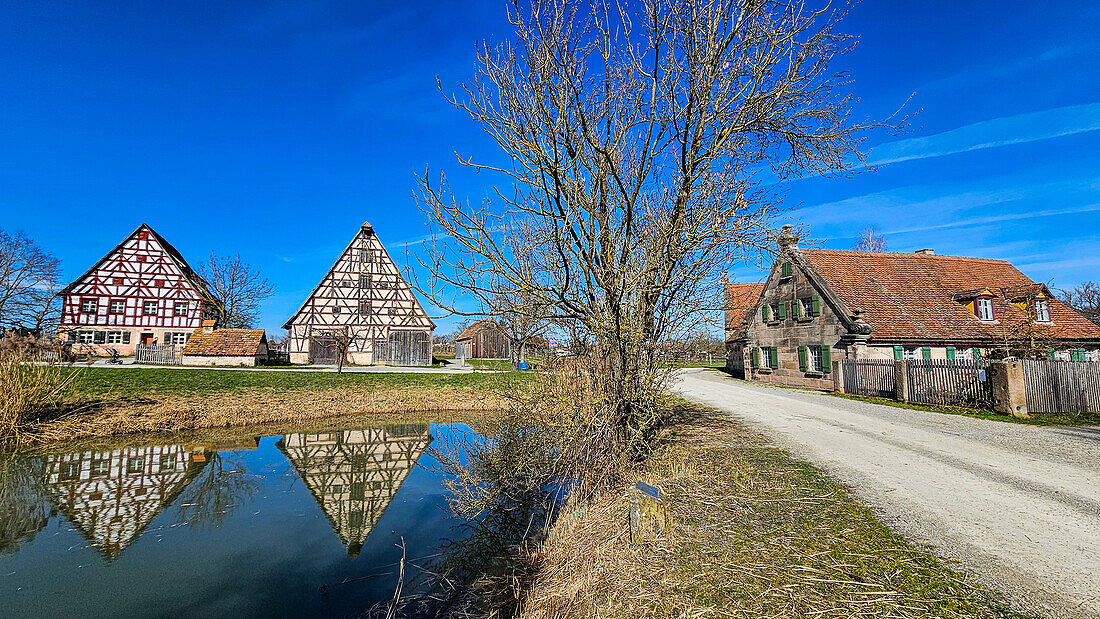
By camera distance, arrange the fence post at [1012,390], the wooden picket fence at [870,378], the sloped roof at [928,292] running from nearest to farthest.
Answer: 1. the fence post at [1012,390]
2. the wooden picket fence at [870,378]
3. the sloped roof at [928,292]

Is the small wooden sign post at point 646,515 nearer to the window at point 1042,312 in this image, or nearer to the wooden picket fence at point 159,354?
the window at point 1042,312

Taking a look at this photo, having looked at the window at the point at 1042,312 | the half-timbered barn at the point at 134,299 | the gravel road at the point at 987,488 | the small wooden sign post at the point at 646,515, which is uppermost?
the half-timbered barn at the point at 134,299

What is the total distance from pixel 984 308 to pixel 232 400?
30.4m

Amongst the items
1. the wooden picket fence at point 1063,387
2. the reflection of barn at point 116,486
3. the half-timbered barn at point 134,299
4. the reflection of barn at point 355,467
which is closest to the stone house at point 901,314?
the wooden picket fence at point 1063,387

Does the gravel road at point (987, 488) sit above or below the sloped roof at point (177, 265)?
below

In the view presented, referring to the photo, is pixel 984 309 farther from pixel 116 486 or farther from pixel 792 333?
pixel 116 486

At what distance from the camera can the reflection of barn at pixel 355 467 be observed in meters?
7.69

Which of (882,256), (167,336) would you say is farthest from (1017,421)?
(167,336)

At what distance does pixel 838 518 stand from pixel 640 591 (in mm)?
2455

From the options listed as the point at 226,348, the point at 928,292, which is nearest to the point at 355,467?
the point at 928,292

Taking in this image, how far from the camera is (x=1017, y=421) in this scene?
11.6 metres

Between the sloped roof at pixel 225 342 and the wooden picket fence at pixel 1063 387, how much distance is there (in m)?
36.5

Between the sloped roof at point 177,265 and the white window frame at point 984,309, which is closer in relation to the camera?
the white window frame at point 984,309

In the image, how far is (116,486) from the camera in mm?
9047
